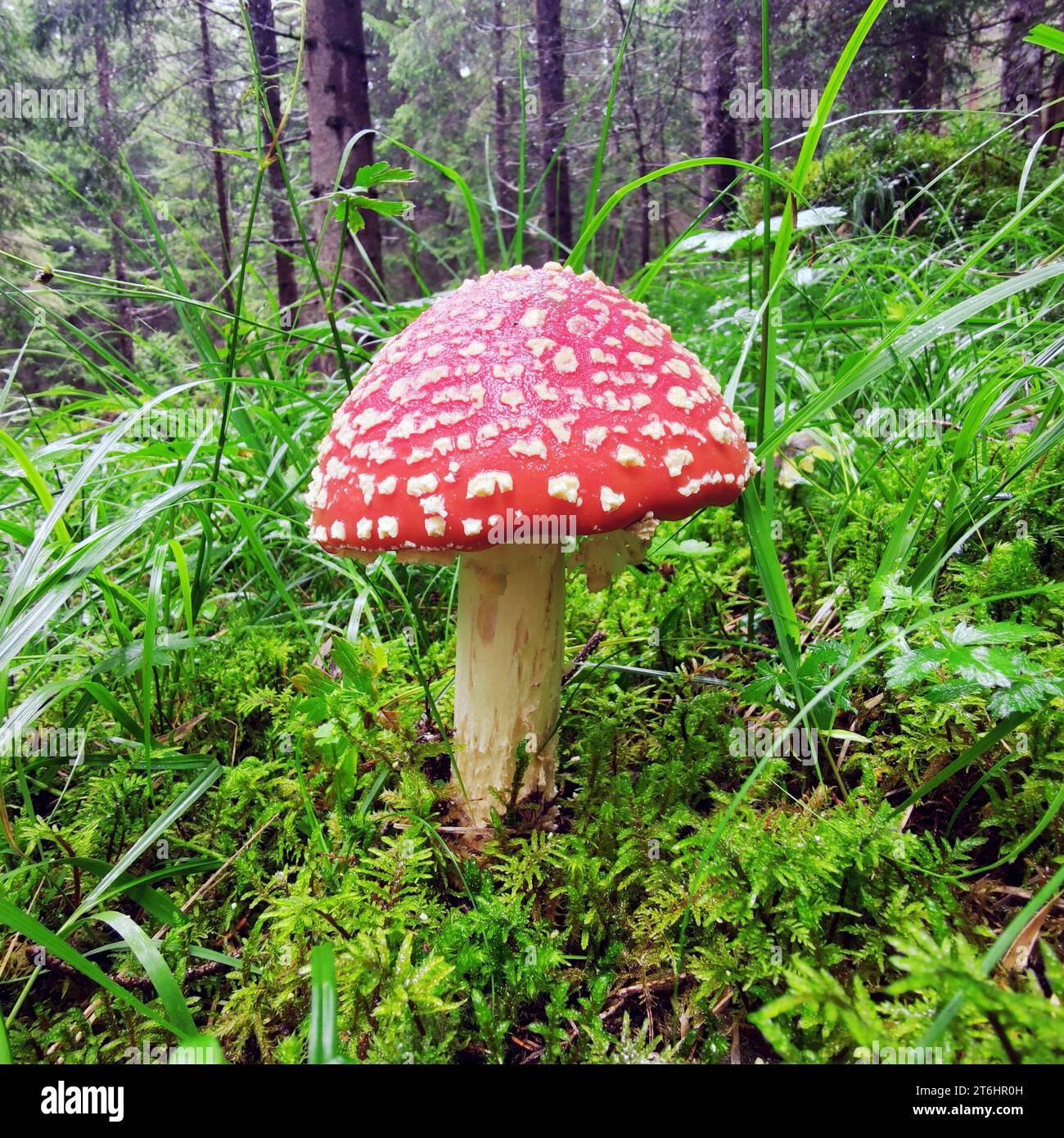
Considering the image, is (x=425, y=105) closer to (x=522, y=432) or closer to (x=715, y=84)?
(x=715, y=84)

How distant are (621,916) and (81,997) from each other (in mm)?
1287

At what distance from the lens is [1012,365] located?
79.7 inches

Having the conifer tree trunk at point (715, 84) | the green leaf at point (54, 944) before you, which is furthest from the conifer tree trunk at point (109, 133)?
the conifer tree trunk at point (715, 84)

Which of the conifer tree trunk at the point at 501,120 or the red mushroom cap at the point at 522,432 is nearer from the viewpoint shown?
the red mushroom cap at the point at 522,432

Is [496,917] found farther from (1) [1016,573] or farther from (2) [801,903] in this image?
(1) [1016,573]

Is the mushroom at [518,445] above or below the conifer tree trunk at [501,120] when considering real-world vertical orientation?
below

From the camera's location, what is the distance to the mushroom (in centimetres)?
135

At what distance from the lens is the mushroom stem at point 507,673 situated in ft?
5.95

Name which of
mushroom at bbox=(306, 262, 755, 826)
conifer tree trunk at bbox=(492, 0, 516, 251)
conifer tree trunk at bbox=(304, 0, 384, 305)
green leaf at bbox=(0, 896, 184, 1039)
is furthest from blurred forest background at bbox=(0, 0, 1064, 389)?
green leaf at bbox=(0, 896, 184, 1039)

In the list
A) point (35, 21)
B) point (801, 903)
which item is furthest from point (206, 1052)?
point (35, 21)

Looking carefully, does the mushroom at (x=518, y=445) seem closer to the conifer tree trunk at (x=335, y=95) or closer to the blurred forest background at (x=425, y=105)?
the blurred forest background at (x=425, y=105)

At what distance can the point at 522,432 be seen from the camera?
54.0 inches

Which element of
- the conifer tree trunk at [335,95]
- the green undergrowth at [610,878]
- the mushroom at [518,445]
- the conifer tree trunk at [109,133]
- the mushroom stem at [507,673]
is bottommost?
the green undergrowth at [610,878]

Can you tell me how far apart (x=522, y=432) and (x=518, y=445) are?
1.4 inches
